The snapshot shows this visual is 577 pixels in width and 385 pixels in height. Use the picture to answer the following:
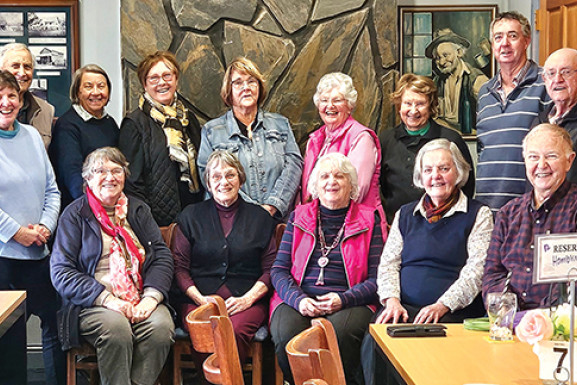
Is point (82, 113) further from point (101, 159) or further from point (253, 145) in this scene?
point (253, 145)

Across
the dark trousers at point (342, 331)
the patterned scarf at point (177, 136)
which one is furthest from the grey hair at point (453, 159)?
the patterned scarf at point (177, 136)

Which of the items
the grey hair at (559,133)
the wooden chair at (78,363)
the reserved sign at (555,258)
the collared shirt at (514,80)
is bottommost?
the wooden chair at (78,363)

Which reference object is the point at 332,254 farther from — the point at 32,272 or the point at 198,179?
the point at 32,272

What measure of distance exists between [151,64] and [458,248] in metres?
1.68

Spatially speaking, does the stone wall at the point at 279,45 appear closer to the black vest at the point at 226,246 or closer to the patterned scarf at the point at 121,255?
the black vest at the point at 226,246

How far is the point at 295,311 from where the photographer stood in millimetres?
3578

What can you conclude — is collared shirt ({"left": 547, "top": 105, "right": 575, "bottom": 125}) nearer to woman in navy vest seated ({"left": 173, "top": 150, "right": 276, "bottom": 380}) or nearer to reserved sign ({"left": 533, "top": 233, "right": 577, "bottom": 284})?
woman in navy vest seated ({"left": 173, "top": 150, "right": 276, "bottom": 380})

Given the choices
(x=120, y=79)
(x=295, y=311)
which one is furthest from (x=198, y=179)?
(x=120, y=79)

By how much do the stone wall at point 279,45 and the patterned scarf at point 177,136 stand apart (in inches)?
22.5

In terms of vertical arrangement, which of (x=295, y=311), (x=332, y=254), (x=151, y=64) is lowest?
(x=295, y=311)

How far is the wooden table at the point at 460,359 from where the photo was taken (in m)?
2.12

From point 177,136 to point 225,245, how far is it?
0.60m

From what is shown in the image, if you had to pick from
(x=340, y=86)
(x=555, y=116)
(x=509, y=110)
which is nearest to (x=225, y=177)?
(x=340, y=86)

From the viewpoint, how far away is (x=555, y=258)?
6.51 feet
